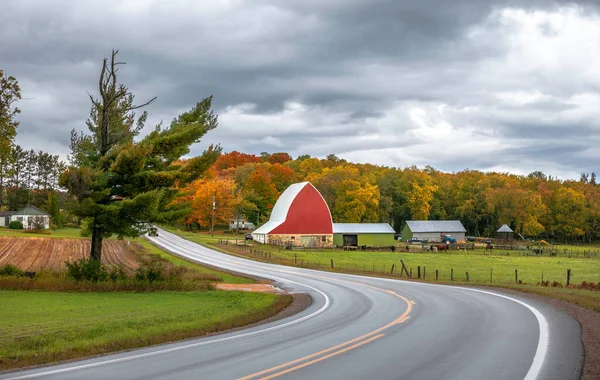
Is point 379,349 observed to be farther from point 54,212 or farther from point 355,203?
point 355,203

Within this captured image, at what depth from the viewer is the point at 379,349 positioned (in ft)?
41.4

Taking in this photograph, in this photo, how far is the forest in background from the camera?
350 feet

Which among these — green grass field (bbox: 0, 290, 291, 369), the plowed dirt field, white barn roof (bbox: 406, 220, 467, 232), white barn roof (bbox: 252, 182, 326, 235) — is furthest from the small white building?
green grass field (bbox: 0, 290, 291, 369)

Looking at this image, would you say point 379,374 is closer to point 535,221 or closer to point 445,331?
point 445,331

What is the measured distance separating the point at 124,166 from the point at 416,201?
91.7 meters

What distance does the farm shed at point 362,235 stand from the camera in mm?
85062

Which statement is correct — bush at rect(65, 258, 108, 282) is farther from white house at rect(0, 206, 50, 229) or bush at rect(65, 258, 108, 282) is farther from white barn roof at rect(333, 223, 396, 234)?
white house at rect(0, 206, 50, 229)

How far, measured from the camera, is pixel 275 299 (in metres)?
24.1

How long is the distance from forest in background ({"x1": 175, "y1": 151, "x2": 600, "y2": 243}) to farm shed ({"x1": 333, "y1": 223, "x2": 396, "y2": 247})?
15.1 metres

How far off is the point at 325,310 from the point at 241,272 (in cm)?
2115

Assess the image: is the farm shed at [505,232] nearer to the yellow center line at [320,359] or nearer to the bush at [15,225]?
the bush at [15,225]

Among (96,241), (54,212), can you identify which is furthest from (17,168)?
(96,241)

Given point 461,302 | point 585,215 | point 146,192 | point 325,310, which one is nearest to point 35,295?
point 146,192

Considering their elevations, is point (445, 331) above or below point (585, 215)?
below
